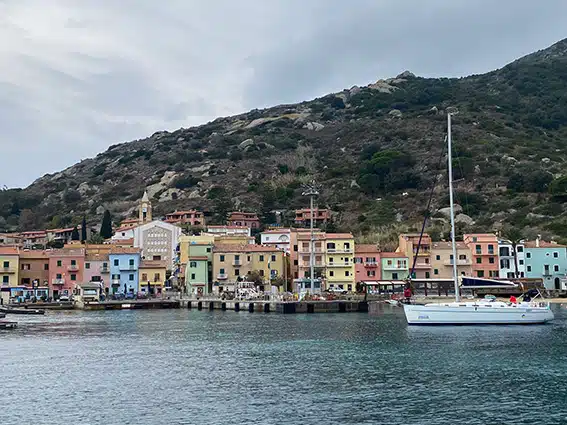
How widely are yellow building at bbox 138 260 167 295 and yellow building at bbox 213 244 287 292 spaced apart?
342 inches

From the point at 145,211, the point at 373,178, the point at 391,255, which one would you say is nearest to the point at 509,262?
the point at 391,255

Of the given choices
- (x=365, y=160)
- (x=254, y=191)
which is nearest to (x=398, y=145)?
(x=365, y=160)

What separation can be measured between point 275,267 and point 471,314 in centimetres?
4348

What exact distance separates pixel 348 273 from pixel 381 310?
16092 mm

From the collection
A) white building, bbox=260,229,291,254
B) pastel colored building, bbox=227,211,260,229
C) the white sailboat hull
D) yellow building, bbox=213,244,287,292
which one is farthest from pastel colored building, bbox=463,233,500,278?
pastel colored building, bbox=227,211,260,229

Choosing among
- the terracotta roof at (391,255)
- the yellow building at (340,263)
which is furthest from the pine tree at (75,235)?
the terracotta roof at (391,255)

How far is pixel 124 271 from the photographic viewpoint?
314 feet

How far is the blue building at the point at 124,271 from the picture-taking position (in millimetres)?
95500

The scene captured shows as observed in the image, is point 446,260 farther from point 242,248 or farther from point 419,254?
point 242,248

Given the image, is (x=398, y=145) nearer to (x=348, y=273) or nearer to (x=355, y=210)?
(x=355, y=210)

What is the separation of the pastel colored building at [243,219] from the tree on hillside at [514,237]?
159 feet

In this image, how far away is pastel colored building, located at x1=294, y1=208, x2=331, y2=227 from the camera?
128 meters

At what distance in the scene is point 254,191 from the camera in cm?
15612

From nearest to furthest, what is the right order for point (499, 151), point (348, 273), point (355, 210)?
point (348, 273), point (355, 210), point (499, 151)
